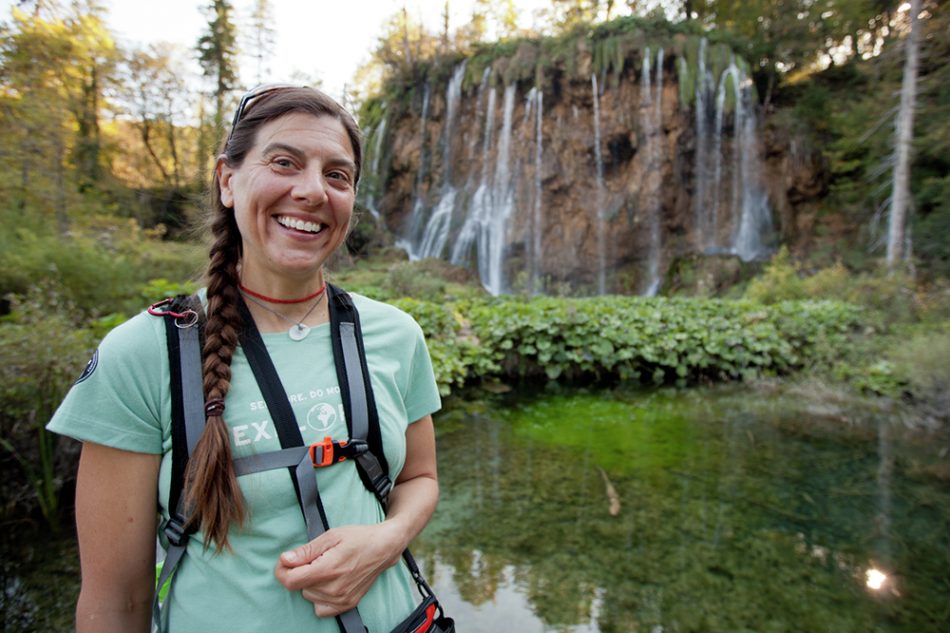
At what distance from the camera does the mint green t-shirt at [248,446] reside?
93 cm

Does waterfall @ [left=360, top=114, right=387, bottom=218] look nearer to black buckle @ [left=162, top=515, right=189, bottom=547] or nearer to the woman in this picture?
the woman

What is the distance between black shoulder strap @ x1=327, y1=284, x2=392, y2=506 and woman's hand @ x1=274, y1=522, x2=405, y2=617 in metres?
0.12

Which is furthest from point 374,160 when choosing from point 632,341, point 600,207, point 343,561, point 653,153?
point 343,561

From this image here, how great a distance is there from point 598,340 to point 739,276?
389 inches

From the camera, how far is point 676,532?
3.53 meters

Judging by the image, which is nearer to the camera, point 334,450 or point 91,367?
point 91,367

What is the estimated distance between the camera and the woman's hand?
992mm

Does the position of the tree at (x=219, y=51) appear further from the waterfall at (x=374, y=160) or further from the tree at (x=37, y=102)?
the tree at (x=37, y=102)

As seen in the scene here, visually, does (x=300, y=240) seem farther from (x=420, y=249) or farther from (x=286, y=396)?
(x=420, y=249)

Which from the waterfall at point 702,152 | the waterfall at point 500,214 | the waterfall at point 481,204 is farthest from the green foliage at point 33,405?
the waterfall at point 702,152

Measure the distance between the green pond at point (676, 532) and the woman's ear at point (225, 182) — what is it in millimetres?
2358

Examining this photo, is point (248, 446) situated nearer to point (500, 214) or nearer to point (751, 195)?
point (500, 214)

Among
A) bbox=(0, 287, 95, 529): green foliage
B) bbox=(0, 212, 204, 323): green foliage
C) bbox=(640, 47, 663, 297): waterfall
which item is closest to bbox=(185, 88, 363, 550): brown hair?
bbox=(0, 287, 95, 529): green foliage

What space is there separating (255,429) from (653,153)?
19225 mm
